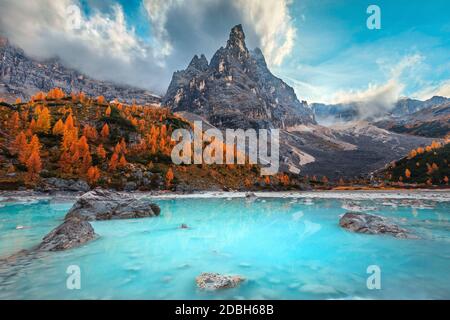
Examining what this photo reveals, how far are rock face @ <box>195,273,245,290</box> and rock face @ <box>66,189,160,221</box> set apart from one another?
26.1 metres

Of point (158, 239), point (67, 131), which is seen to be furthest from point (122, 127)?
point (158, 239)

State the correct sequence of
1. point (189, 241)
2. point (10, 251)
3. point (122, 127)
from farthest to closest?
point (122, 127) → point (189, 241) → point (10, 251)

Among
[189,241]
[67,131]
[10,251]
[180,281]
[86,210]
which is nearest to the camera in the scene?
[180,281]

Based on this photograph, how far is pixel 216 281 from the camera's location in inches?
427

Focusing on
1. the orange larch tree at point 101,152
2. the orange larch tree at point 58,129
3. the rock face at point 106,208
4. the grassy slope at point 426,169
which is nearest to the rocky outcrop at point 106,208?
the rock face at point 106,208

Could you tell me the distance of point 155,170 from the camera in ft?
380

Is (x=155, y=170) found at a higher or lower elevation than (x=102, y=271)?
higher

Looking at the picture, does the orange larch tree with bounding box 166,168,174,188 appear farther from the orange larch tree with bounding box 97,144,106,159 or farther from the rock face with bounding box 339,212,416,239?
the rock face with bounding box 339,212,416,239

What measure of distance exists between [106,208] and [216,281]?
2812 centimetres

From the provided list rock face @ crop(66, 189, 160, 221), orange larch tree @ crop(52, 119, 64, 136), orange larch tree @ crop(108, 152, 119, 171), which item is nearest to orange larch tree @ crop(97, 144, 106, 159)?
orange larch tree @ crop(108, 152, 119, 171)

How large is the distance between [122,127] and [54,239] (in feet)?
437

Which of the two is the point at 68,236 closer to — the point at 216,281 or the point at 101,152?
the point at 216,281
